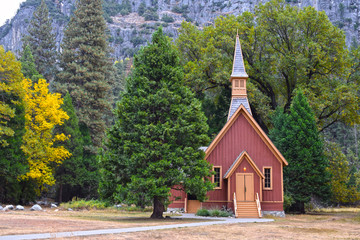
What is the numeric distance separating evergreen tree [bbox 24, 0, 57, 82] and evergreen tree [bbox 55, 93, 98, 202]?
60.7ft

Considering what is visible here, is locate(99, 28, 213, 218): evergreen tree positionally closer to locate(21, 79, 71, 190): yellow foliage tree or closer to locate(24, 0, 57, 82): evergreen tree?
locate(21, 79, 71, 190): yellow foliage tree

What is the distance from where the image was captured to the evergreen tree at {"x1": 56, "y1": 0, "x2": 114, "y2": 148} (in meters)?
41.1

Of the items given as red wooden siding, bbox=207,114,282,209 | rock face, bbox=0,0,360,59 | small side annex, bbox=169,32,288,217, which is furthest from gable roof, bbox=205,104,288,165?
rock face, bbox=0,0,360,59

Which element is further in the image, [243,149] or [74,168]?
[74,168]

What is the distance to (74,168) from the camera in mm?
Answer: 36750

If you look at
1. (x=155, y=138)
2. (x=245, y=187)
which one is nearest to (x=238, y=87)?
(x=245, y=187)

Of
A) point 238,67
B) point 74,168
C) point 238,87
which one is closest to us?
point 238,87

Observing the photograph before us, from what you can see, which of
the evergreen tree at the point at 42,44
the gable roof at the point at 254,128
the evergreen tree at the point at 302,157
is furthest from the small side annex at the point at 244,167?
the evergreen tree at the point at 42,44

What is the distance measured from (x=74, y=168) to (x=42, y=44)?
91.1 feet

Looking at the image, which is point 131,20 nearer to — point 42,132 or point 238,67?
point 42,132

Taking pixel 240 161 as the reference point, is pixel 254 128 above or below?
above

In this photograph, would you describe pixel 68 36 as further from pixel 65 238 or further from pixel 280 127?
pixel 65 238

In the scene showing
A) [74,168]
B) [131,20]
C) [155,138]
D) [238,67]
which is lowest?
[74,168]

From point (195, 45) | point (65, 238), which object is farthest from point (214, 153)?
point (65, 238)
